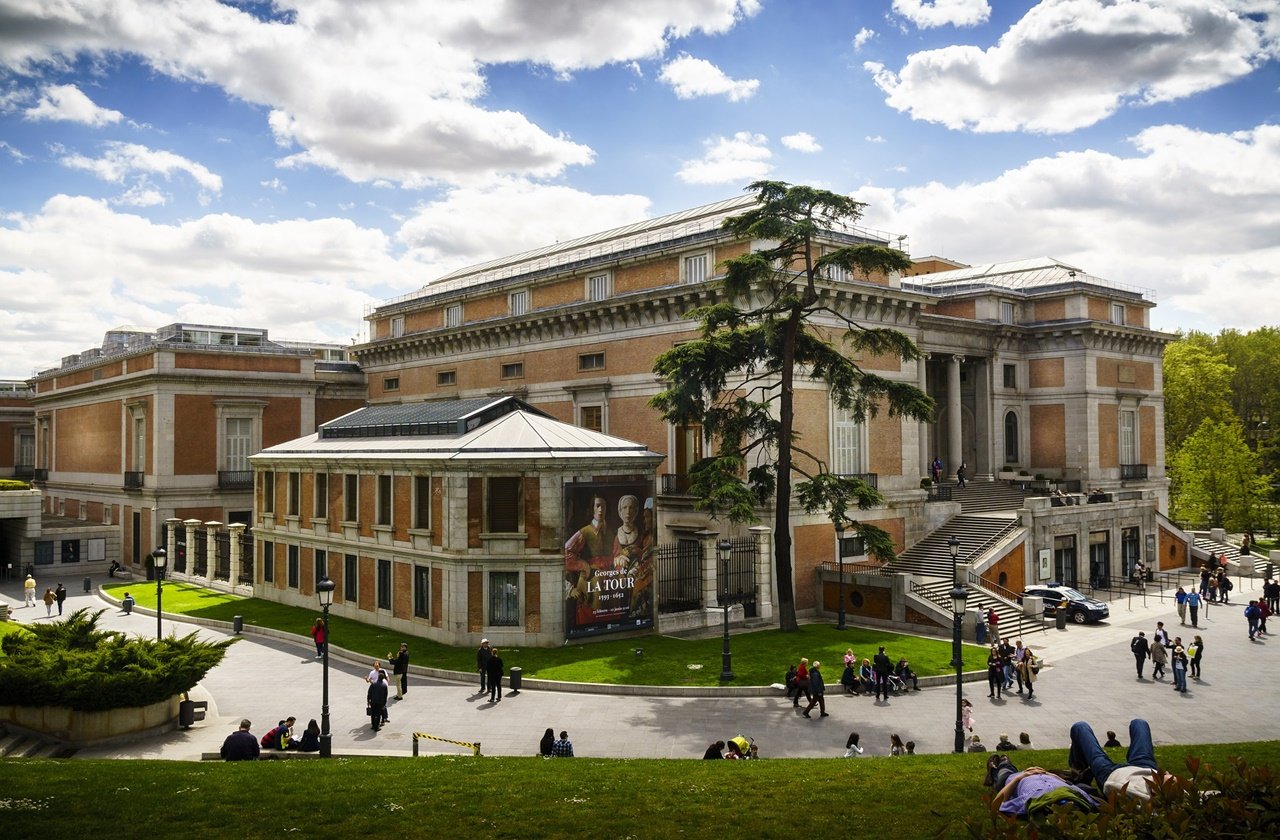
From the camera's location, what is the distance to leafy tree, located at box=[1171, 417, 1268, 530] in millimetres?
54250

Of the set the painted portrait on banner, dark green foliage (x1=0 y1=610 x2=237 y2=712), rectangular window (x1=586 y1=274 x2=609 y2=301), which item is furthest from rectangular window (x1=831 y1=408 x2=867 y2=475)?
dark green foliage (x1=0 y1=610 x2=237 y2=712)

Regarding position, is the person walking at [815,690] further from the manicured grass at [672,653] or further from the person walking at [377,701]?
the person walking at [377,701]

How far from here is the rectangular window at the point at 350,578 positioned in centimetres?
3356

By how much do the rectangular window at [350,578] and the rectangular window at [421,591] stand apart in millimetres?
4069

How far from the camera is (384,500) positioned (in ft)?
106

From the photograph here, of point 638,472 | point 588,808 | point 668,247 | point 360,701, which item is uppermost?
point 668,247

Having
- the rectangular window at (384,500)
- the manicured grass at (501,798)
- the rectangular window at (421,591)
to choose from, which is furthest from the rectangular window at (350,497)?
the manicured grass at (501,798)

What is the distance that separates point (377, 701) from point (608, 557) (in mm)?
10257

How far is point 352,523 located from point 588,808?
959 inches

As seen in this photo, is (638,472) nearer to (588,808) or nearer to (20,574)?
(588,808)

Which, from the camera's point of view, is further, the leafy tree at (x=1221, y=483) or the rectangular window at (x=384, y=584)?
the leafy tree at (x=1221, y=483)

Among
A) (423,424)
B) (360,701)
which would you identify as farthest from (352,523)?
(360,701)

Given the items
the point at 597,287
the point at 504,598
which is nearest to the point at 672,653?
the point at 504,598

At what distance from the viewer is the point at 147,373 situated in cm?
5097
